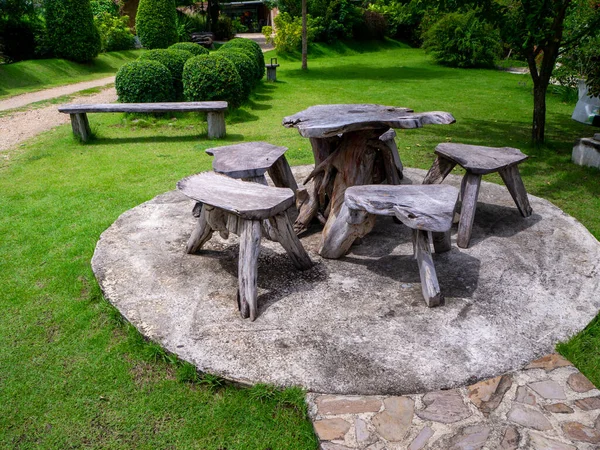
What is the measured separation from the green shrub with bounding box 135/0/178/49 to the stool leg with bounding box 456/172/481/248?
15028mm

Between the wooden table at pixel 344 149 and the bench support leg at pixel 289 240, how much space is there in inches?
12.7

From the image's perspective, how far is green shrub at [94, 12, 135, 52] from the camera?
17172 mm

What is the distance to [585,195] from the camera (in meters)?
5.04

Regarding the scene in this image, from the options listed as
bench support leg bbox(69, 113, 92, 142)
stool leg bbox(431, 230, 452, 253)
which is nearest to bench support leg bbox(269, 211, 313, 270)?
stool leg bbox(431, 230, 452, 253)

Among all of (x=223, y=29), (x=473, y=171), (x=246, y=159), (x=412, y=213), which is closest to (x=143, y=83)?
(x=246, y=159)

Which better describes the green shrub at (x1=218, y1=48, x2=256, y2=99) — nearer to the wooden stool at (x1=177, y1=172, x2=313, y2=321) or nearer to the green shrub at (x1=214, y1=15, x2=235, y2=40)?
the wooden stool at (x1=177, y1=172, x2=313, y2=321)

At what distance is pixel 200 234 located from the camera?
3453mm

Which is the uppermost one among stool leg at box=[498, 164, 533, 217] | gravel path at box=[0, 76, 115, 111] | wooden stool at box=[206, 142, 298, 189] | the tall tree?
the tall tree

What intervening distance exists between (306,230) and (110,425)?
221cm

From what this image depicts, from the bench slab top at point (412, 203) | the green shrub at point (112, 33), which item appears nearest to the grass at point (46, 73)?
the green shrub at point (112, 33)

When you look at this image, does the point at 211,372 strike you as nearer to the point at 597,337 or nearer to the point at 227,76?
the point at 597,337

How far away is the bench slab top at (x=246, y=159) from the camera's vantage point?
3.73 meters

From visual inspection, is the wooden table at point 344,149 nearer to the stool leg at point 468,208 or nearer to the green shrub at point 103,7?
the stool leg at point 468,208

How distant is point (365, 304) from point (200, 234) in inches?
50.0
